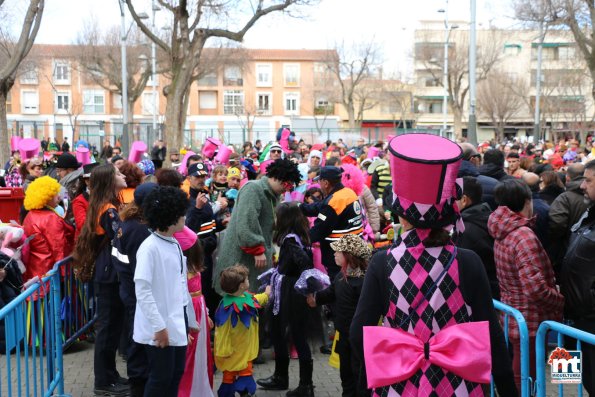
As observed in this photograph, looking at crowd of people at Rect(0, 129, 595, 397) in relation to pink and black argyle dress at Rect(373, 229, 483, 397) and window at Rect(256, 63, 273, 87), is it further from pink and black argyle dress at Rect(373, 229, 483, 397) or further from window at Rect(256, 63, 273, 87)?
window at Rect(256, 63, 273, 87)

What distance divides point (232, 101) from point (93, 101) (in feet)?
51.1

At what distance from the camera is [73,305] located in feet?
22.7

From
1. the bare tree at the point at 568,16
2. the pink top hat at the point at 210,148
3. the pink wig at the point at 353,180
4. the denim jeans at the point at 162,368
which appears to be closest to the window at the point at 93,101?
the bare tree at the point at 568,16

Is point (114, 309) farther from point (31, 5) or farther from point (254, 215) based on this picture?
point (31, 5)

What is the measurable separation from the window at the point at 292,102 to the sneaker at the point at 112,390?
7582cm

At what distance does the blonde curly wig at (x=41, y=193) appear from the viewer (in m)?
6.81

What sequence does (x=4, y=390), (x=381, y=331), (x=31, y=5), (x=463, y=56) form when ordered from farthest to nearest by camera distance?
(x=463, y=56) → (x=31, y=5) → (x=4, y=390) → (x=381, y=331)

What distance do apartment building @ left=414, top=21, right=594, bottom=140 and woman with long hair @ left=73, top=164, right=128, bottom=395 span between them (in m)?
48.7

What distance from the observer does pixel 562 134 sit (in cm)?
5781

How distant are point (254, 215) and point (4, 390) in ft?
8.61

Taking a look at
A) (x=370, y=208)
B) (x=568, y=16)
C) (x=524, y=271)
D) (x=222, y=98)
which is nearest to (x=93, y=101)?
(x=222, y=98)

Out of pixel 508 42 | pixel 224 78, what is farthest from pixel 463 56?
pixel 224 78

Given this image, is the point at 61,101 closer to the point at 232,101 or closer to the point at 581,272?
the point at 232,101

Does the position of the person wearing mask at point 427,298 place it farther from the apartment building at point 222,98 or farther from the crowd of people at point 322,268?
the apartment building at point 222,98
